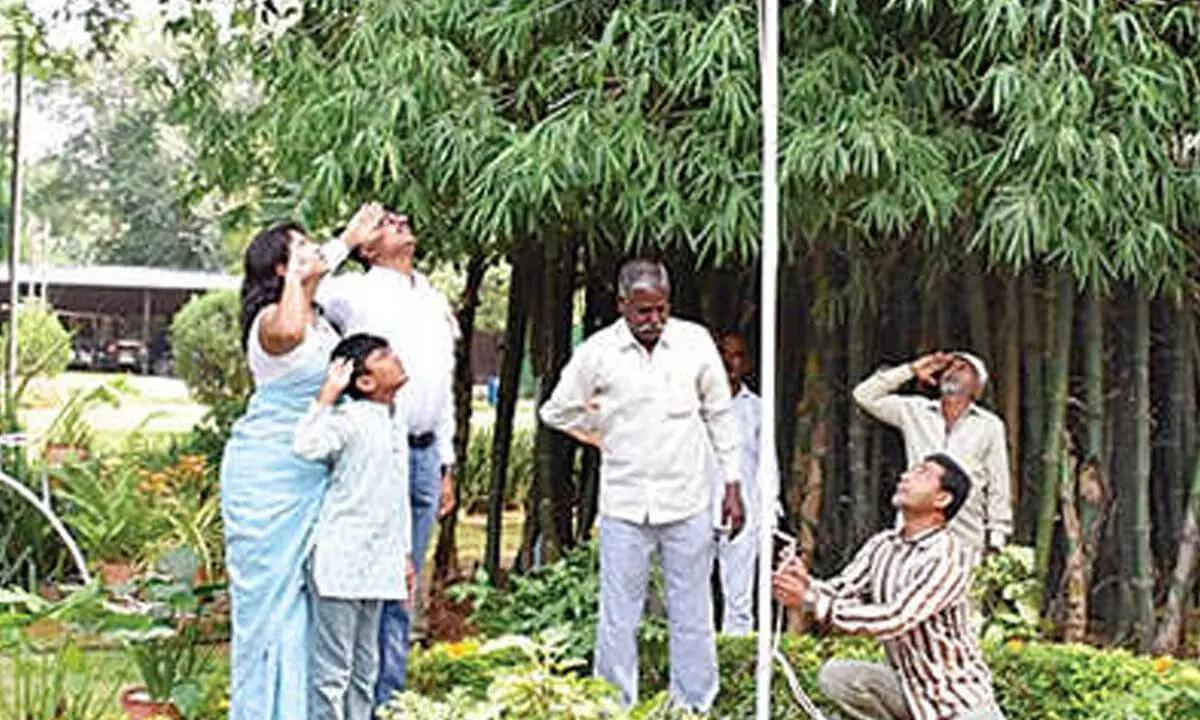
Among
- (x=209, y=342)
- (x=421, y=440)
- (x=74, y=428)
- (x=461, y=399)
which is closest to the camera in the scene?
(x=421, y=440)

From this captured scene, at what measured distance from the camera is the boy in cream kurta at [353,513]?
3.72 m

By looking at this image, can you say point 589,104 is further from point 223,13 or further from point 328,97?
point 223,13

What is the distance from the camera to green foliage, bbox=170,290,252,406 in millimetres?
17156

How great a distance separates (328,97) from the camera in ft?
16.9

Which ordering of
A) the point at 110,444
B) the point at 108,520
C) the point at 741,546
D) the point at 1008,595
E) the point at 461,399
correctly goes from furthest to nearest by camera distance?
the point at 110,444 < the point at 461,399 < the point at 108,520 < the point at 741,546 < the point at 1008,595

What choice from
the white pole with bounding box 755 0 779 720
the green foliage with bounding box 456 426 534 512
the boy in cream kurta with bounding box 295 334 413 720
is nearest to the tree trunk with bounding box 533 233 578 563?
the boy in cream kurta with bounding box 295 334 413 720

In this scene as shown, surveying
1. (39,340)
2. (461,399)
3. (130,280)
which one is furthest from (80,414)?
(130,280)

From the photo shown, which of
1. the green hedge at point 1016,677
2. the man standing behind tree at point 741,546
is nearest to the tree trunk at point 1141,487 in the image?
the green hedge at point 1016,677

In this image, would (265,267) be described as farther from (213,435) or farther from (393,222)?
(213,435)

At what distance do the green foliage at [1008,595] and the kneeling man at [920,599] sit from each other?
132 centimetres

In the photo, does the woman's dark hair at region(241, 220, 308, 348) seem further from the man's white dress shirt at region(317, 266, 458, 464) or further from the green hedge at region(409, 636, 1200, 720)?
the green hedge at region(409, 636, 1200, 720)

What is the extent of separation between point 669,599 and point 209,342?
13.6 meters

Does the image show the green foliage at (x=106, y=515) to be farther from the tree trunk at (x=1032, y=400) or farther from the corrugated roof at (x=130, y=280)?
the corrugated roof at (x=130, y=280)

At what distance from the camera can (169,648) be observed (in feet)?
13.8
